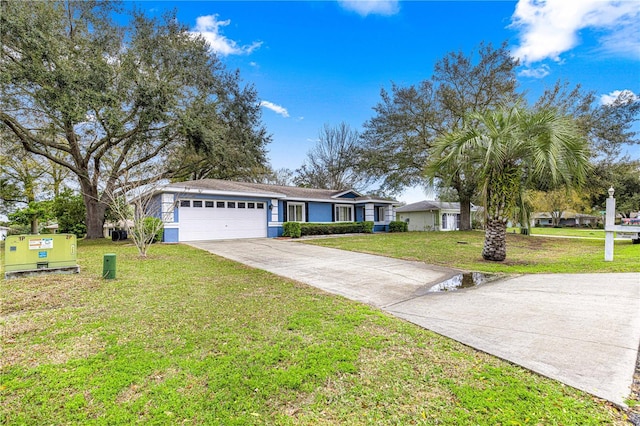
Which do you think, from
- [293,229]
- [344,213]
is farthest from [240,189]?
[344,213]

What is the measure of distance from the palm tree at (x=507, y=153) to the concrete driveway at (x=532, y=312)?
271 cm

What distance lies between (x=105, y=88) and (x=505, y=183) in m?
16.5

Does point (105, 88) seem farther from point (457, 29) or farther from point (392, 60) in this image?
point (457, 29)

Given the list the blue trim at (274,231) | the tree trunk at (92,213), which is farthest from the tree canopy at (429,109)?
the tree trunk at (92,213)

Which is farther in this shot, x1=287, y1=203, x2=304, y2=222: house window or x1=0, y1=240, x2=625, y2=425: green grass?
x1=287, y1=203, x2=304, y2=222: house window

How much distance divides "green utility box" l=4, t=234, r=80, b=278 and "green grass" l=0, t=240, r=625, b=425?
2051 millimetres

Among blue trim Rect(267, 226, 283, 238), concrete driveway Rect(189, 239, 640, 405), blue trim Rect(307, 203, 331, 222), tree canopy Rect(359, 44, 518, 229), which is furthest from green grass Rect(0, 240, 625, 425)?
tree canopy Rect(359, 44, 518, 229)

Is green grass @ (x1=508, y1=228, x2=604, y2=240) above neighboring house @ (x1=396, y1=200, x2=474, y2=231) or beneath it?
beneath

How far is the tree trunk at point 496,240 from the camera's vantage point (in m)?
9.27

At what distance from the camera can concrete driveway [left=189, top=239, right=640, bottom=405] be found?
2.88 metres

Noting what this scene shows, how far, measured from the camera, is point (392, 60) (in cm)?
1527

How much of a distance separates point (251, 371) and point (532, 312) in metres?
4.11

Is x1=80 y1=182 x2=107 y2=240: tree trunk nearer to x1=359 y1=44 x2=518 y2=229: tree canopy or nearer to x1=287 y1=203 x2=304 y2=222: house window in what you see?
x1=287 y1=203 x2=304 y2=222: house window

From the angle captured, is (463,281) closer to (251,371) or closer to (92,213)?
(251,371)
